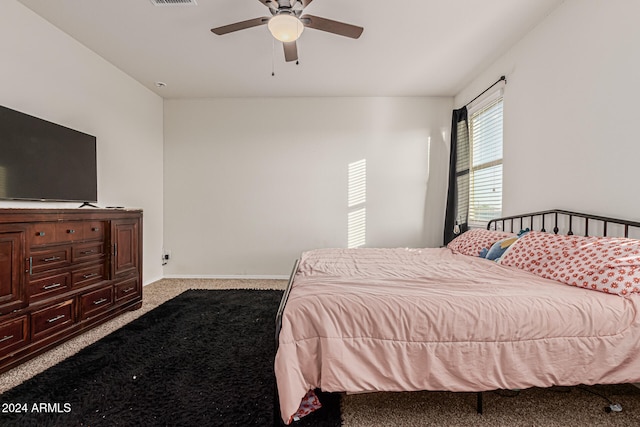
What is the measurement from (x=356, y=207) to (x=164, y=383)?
125 inches

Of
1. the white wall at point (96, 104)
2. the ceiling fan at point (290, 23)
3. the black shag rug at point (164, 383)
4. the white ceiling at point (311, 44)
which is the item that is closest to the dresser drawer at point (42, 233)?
the white wall at point (96, 104)

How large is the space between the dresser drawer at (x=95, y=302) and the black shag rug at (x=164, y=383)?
0.29 m

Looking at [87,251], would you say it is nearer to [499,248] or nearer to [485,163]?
[499,248]

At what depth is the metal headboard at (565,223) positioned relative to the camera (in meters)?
1.88

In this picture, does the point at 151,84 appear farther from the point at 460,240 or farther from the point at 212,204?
the point at 460,240

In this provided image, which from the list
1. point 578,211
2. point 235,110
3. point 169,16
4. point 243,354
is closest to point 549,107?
point 578,211

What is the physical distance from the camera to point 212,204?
4.50m

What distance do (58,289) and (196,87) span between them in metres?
2.91

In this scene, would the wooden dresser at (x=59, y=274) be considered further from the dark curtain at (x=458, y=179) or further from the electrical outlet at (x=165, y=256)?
the dark curtain at (x=458, y=179)

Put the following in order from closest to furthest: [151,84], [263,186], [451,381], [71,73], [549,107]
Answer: [451,381] < [549,107] < [71,73] < [151,84] < [263,186]

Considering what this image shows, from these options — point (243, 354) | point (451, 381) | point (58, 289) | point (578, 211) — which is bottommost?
point (243, 354)

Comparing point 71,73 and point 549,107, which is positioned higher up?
point 71,73

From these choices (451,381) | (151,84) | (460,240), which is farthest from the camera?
(151,84)

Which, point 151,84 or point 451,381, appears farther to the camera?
point 151,84
